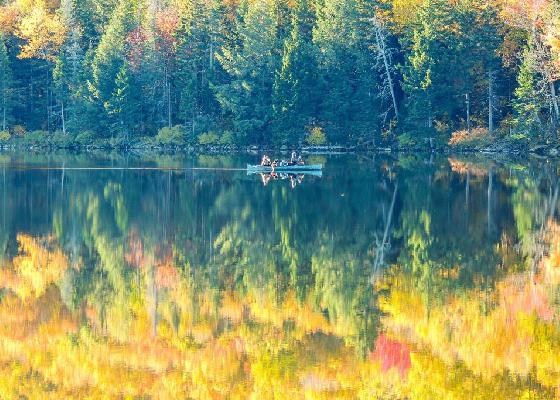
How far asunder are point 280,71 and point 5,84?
86.5 feet

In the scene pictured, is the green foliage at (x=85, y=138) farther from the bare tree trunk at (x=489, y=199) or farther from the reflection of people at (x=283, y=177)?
the bare tree trunk at (x=489, y=199)

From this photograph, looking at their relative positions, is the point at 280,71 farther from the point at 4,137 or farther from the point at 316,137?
the point at 4,137

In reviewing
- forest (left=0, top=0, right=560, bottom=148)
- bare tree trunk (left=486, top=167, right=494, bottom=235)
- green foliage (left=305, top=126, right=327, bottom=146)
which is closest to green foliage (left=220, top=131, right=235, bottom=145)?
forest (left=0, top=0, right=560, bottom=148)

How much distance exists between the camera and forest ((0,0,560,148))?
76.3m

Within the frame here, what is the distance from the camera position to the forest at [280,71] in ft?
250

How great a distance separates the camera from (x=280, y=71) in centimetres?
8219

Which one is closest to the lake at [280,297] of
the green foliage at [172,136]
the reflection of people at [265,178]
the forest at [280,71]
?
the reflection of people at [265,178]

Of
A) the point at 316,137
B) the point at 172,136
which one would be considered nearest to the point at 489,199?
the point at 316,137

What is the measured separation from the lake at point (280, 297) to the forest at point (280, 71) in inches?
1438

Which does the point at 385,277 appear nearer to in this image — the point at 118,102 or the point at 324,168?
the point at 324,168

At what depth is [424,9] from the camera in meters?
→ 77.2

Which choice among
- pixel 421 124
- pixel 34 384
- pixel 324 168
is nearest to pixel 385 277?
pixel 34 384

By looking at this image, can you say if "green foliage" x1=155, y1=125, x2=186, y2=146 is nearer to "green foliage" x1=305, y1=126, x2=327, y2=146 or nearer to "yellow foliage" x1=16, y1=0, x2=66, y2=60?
"green foliage" x1=305, y1=126, x2=327, y2=146

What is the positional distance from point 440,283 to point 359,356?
602 cm
